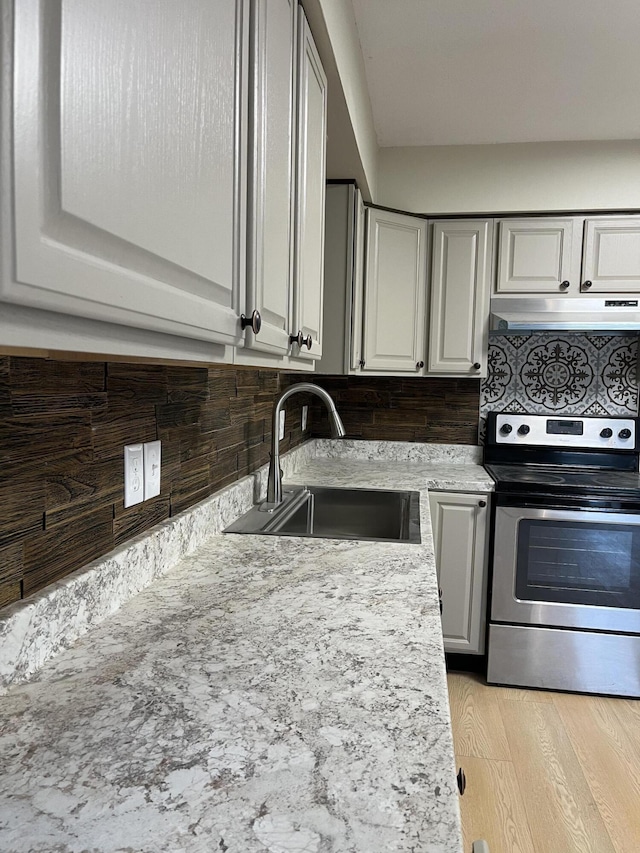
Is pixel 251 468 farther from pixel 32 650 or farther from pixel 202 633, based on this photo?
pixel 32 650

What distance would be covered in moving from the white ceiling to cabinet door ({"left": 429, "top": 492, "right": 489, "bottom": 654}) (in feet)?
5.46

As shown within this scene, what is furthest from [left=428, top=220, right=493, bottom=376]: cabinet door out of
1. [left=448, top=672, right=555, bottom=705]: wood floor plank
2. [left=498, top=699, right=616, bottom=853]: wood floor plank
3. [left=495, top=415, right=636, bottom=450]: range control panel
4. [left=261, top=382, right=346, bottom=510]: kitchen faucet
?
[left=498, top=699, right=616, bottom=853]: wood floor plank

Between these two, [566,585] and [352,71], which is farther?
[566,585]

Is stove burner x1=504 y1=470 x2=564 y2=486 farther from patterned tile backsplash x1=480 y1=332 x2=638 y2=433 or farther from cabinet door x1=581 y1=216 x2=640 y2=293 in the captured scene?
cabinet door x1=581 y1=216 x2=640 y2=293

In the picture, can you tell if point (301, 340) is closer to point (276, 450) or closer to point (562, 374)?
point (276, 450)

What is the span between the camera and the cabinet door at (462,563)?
268cm

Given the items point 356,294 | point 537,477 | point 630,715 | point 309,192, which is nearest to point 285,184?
point 309,192

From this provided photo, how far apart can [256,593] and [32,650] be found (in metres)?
0.44

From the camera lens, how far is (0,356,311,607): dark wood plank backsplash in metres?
0.82

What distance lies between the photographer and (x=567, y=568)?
2.58 metres

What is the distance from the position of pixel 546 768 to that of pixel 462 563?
85 centimetres

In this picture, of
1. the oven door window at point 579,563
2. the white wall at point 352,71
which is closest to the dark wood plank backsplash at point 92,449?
the white wall at point 352,71

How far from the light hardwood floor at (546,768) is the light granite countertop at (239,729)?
112 cm

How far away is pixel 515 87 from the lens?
92.8 inches
